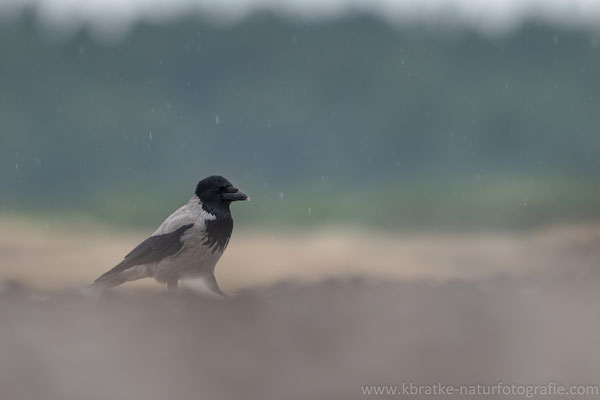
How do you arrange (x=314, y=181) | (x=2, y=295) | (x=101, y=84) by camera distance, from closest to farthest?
(x=2, y=295) < (x=314, y=181) < (x=101, y=84)

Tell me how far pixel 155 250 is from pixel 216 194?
2.08 ft

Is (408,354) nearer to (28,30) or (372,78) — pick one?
(372,78)

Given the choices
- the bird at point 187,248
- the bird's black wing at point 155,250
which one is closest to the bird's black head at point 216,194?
the bird at point 187,248

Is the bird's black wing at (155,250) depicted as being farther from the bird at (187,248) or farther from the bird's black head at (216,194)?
the bird's black head at (216,194)

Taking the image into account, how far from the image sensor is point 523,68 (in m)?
31.7

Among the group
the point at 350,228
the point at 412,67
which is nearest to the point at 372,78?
the point at 412,67

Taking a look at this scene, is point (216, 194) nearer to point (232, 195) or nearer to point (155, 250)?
point (232, 195)

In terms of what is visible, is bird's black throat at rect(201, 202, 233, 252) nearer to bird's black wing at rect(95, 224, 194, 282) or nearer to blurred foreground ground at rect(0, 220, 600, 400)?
bird's black wing at rect(95, 224, 194, 282)

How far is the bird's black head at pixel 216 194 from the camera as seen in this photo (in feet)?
23.9

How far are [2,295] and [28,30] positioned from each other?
2928 centimetres

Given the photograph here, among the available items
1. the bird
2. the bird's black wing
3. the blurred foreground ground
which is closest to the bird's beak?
the bird

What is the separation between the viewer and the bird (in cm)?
709

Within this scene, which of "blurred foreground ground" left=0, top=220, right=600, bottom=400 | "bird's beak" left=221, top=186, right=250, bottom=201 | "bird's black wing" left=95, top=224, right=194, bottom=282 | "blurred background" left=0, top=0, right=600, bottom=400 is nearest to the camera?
"blurred foreground ground" left=0, top=220, right=600, bottom=400

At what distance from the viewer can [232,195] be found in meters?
7.28
